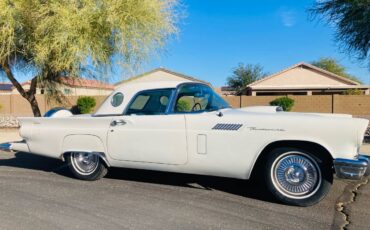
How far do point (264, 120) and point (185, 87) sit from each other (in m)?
1.49

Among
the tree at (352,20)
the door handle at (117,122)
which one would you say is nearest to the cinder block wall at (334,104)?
the tree at (352,20)

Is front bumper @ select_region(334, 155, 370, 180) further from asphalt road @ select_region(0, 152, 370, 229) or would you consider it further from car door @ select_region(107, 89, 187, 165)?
car door @ select_region(107, 89, 187, 165)

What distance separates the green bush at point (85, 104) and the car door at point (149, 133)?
19.7 m

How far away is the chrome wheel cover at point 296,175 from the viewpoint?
4.47 meters

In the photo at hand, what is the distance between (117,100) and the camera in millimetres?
5762

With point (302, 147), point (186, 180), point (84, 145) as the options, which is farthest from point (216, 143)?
point (84, 145)

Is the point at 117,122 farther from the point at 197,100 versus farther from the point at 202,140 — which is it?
the point at 202,140

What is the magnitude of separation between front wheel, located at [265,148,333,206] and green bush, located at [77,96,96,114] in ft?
69.8

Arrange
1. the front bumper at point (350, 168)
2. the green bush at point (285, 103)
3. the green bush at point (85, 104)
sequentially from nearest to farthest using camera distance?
1. the front bumper at point (350, 168)
2. the green bush at point (285, 103)
3. the green bush at point (85, 104)

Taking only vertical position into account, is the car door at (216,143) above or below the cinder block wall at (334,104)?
below

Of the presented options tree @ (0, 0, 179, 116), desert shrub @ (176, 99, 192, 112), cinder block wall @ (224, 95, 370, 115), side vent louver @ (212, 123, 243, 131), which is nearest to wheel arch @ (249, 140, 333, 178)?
side vent louver @ (212, 123, 243, 131)

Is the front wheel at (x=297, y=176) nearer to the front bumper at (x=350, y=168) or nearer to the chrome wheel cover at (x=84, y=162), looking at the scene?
the front bumper at (x=350, y=168)

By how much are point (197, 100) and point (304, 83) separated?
33593 millimetres

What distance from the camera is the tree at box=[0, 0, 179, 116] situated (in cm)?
1099
